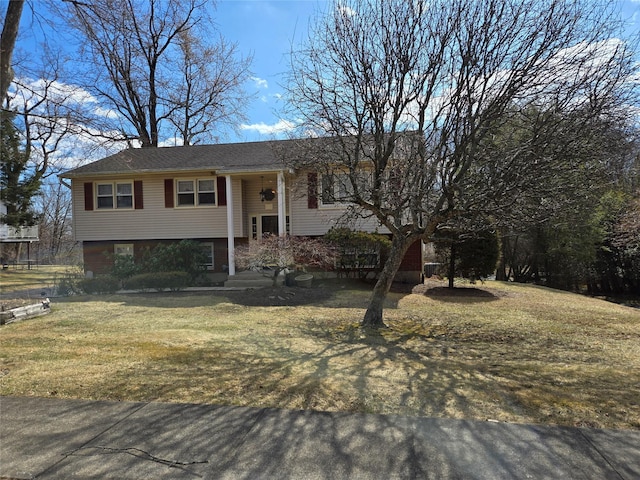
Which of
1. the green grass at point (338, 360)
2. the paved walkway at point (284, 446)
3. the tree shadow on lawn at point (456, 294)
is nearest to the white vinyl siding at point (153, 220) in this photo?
the green grass at point (338, 360)

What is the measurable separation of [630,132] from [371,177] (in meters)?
4.44

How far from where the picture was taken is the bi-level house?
54.3ft

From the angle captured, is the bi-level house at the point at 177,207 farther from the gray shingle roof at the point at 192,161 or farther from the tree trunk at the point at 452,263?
the tree trunk at the point at 452,263

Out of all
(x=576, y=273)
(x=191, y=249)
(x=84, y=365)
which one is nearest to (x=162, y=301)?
(x=191, y=249)

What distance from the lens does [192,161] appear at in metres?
17.4

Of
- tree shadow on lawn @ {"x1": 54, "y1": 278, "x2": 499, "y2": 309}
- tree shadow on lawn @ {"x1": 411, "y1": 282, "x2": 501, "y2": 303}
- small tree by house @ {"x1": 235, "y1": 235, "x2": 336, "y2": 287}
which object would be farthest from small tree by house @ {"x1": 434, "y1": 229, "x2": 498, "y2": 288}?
small tree by house @ {"x1": 235, "y1": 235, "x2": 336, "y2": 287}

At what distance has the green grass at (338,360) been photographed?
3.99 metres

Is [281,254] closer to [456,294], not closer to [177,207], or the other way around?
[456,294]

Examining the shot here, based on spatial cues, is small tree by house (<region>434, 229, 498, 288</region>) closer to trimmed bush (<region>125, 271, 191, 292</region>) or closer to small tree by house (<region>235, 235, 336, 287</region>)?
small tree by house (<region>235, 235, 336, 287</region>)

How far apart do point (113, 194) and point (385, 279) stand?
541 inches

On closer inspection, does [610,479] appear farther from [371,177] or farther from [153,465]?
[371,177]

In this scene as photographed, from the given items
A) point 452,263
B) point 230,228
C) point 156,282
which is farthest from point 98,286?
point 452,263

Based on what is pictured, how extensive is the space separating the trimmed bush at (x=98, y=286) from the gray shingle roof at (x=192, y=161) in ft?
14.6

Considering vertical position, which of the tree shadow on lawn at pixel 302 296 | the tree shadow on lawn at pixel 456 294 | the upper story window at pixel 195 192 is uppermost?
the upper story window at pixel 195 192
